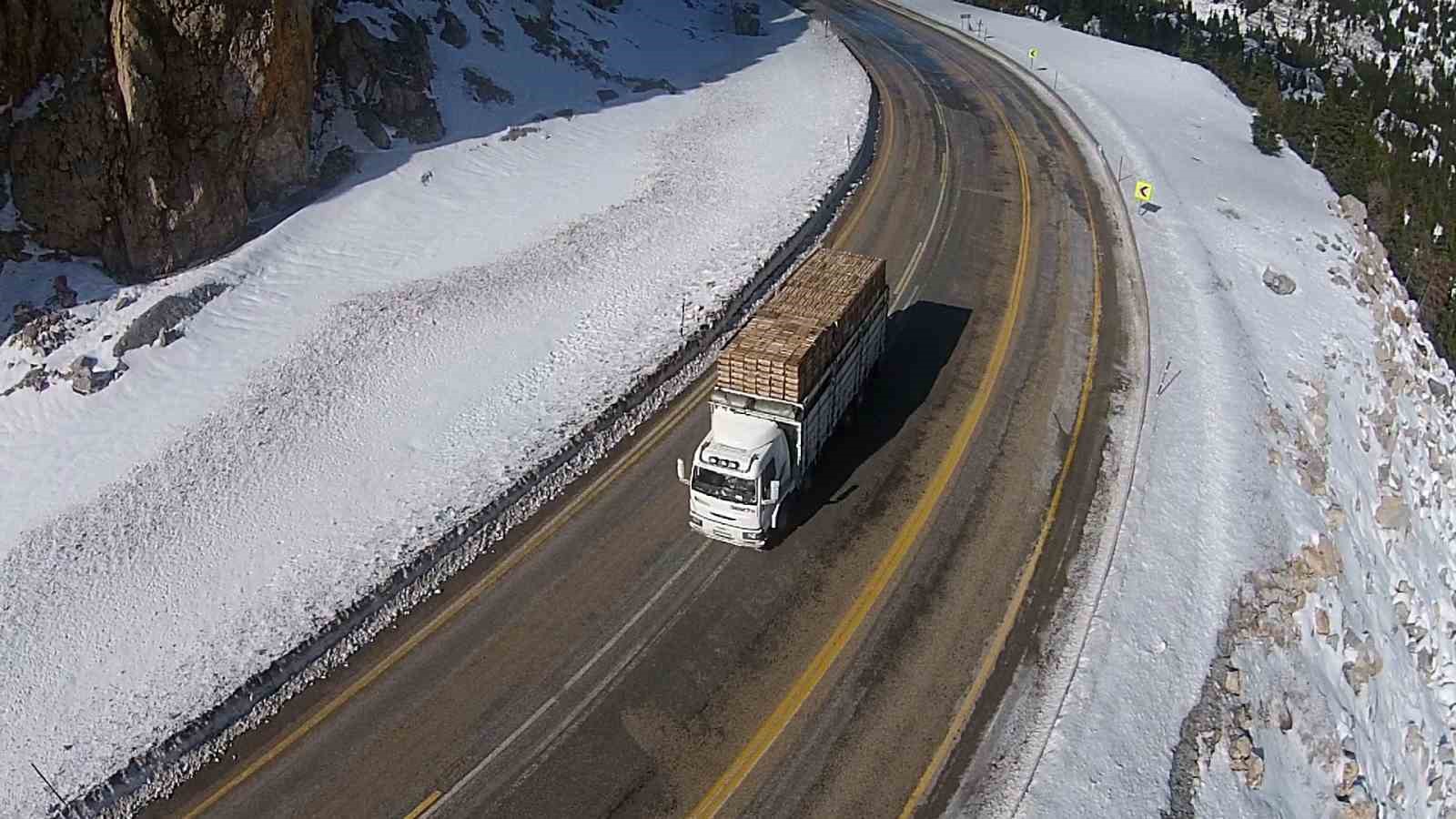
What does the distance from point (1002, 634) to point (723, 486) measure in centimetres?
606

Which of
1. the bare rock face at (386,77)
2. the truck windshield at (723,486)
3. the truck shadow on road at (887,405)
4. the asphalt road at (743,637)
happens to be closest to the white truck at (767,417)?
the truck windshield at (723,486)

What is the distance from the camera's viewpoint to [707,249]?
1309 inches

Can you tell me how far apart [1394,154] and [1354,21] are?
269ft

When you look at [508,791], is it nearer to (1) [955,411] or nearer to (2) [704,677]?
(2) [704,677]

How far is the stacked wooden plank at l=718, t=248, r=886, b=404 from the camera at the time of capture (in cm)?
2044

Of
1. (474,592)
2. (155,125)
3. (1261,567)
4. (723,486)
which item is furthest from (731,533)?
(155,125)

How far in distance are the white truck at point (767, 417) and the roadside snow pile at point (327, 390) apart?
530 cm

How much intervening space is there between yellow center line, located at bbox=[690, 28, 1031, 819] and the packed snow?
10.3 feet

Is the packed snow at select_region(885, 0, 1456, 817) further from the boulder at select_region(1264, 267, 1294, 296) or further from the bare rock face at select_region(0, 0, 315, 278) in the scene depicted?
the bare rock face at select_region(0, 0, 315, 278)

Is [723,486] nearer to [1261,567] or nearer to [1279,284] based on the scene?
[1261,567]

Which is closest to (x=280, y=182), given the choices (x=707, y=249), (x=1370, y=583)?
(x=707, y=249)

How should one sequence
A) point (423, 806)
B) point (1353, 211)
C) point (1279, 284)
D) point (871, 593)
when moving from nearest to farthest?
1. point (423, 806)
2. point (871, 593)
3. point (1279, 284)
4. point (1353, 211)

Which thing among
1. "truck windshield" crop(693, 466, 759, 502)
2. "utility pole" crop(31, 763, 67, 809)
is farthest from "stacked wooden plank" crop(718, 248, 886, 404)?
"utility pole" crop(31, 763, 67, 809)

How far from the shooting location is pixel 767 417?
20.9 metres
